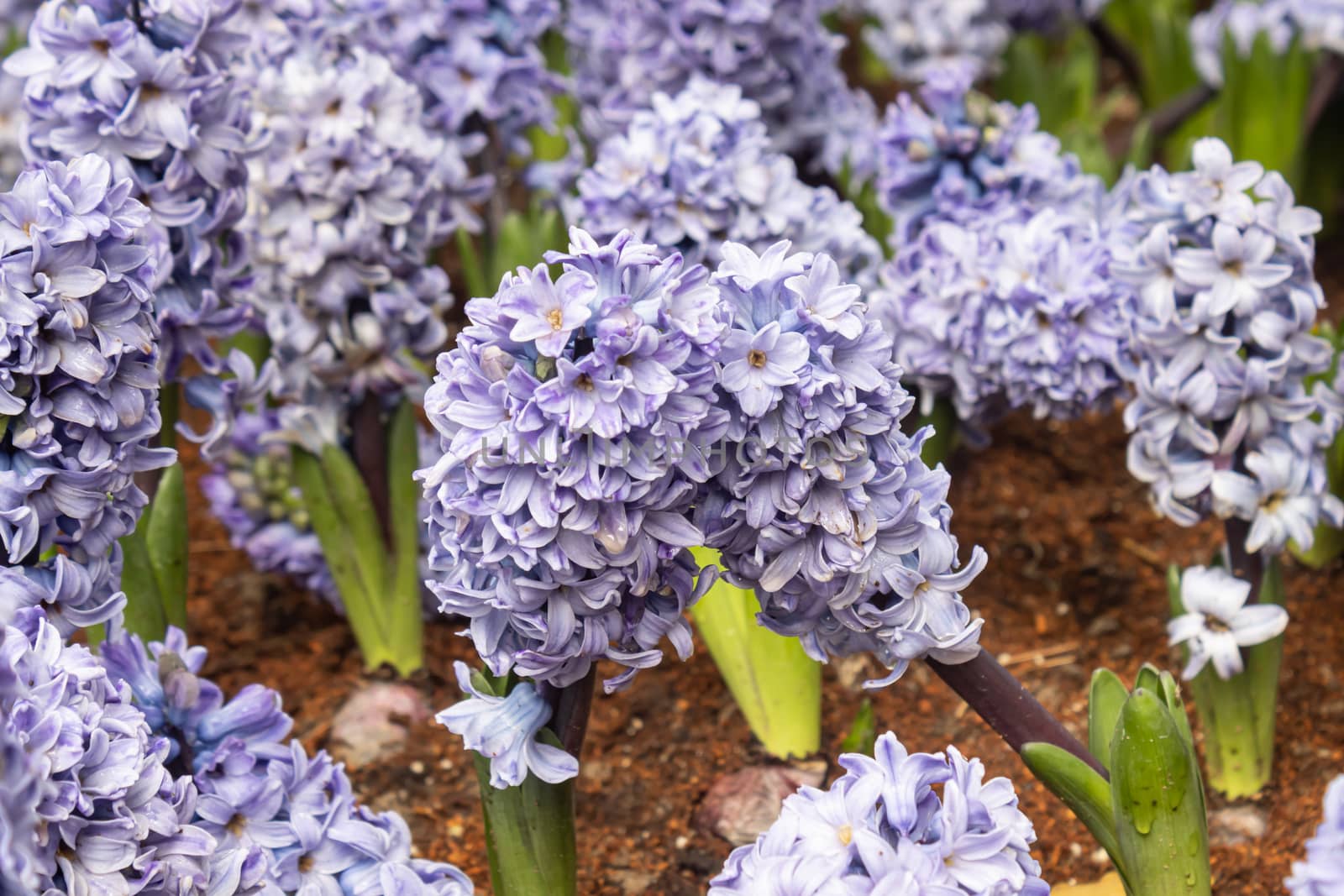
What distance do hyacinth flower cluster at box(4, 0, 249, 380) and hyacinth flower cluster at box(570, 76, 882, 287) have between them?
638mm

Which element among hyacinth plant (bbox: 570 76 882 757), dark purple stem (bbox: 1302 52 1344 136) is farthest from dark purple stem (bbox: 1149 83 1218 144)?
hyacinth plant (bbox: 570 76 882 757)

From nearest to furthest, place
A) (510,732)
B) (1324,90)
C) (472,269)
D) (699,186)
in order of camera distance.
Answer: (510,732) < (699,186) < (472,269) < (1324,90)

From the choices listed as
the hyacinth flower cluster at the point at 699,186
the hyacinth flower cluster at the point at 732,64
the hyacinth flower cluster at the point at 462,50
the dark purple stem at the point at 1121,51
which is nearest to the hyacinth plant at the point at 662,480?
the hyacinth flower cluster at the point at 699,186

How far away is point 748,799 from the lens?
2490mm

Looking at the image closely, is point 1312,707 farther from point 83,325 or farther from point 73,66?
point 73,66

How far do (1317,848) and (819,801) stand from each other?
0.52m

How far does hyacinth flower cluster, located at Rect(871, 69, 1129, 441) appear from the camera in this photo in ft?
8.30

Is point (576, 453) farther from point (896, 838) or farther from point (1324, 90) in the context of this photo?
point (1324, 90)

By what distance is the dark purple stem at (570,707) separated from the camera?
1882 mm

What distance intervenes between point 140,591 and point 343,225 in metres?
0.72

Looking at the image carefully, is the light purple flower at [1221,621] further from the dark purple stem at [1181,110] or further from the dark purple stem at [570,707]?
the dark purple stem at [1181,110]

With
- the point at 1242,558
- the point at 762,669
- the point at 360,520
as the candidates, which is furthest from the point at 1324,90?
the point at 360,520

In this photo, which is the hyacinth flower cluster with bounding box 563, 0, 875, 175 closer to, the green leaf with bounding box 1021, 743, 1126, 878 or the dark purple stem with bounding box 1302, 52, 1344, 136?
the dark purple stem with bounding box 1302, 52, 1344, 136

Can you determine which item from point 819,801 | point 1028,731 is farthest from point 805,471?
point 1028,731
